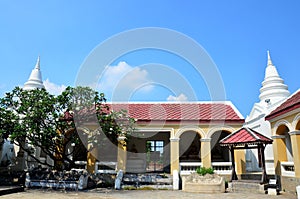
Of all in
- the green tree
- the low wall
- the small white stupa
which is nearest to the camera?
the low wall

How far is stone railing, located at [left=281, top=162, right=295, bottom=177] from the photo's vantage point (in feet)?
37.1

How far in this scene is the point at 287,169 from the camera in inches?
470

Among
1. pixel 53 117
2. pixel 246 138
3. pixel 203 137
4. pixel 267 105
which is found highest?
pixel 267 105

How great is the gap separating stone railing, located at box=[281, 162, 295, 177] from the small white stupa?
2990mm

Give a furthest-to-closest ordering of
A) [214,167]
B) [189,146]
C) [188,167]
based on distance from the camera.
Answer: [189,146] → [188,167] → [214,167]

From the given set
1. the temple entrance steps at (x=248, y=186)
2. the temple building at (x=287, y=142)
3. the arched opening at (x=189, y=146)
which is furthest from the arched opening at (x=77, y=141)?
the temple building at (x=287, y=142)

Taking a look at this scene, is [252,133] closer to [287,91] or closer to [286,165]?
[286,165]

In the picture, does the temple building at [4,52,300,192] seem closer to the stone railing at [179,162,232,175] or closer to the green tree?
the stone railing at [179,162,232,175]

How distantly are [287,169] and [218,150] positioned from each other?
6.41m

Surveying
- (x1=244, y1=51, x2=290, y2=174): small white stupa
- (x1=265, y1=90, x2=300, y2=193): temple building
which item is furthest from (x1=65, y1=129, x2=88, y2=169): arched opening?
(x1=244, y1=51, x2=290, y2=174): small white stupa

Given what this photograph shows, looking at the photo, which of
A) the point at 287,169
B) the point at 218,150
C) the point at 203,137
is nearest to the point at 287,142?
the point at 287,169

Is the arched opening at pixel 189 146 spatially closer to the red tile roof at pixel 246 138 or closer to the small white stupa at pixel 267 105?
the small white stupa at pixel 267 105

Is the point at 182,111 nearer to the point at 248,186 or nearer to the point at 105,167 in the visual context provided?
the point at 105,167

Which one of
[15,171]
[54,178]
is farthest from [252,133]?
[15,171]
